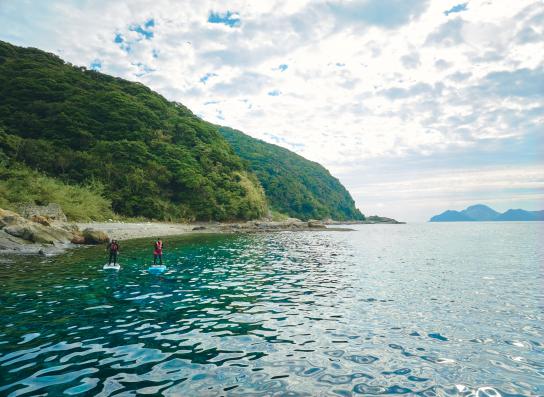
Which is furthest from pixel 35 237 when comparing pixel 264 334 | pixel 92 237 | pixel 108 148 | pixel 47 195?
pixel 108 148

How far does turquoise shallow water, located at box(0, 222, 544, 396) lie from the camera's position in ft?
25.8

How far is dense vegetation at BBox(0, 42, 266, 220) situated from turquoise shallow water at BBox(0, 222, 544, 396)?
4298cm

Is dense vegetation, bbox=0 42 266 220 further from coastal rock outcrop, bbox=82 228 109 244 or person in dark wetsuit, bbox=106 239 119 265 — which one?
person in dark wetsuit, bbox=106 239 119 265

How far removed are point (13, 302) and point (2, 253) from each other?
18405 mm

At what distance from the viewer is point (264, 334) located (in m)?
11.4

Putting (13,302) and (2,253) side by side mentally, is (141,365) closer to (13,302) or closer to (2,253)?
(13,302)

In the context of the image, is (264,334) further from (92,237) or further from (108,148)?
(108,148)

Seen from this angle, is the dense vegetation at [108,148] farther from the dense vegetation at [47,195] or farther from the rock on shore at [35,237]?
the rock on shore at [35,237]

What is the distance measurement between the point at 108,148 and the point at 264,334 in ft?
249

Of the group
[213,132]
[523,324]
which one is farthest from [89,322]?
[213,132]

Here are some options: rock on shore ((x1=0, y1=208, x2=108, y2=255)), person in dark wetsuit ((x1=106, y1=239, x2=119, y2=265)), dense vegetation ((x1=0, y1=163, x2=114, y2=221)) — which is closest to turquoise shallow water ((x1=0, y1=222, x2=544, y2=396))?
person in dark wetsuit ((x1=106, y1=239, x2=119, y2=265))

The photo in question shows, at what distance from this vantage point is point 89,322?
12.2 metres

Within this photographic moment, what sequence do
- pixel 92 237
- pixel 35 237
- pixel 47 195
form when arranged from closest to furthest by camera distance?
1. pixel 35 237
2. pixel 92 237
3. pixel 47 195

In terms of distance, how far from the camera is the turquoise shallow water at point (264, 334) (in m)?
7.88
